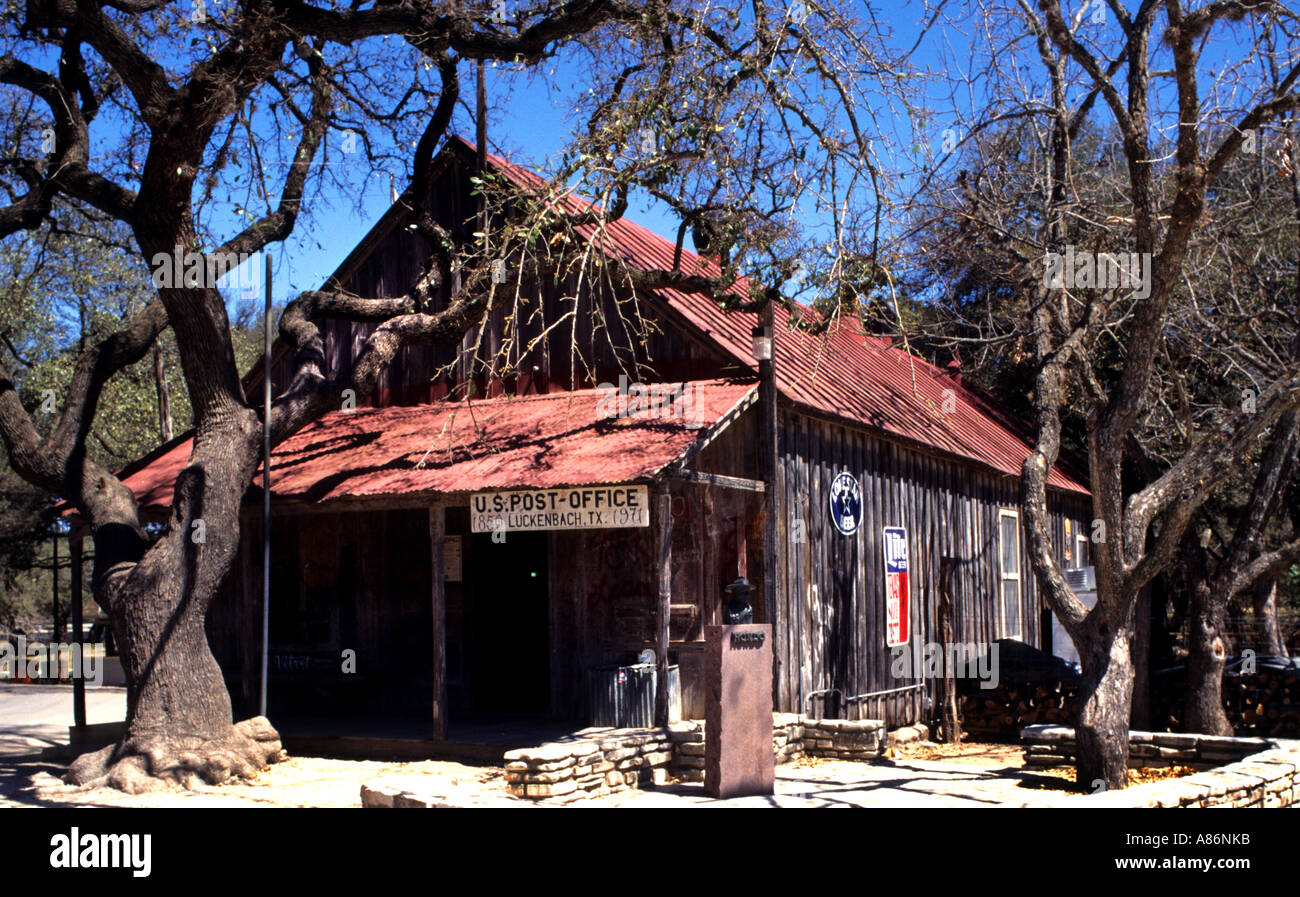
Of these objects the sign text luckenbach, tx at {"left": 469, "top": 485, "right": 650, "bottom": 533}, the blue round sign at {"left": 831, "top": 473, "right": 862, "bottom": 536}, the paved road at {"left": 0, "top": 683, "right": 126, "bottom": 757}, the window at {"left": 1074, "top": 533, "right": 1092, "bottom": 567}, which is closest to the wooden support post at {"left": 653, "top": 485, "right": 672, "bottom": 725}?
the sign text luckenbach, tx at {"left": 469, "top": 485, "right": 650, "bottom": 533}

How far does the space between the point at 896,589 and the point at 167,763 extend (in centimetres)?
898

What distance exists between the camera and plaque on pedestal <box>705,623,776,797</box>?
10.2 m

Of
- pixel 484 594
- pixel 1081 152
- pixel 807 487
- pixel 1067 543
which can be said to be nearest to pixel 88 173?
pixel 484 594

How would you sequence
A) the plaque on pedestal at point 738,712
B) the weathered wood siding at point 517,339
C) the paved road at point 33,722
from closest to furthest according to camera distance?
the plaque on pedestal at point 738,712, the paved road at point 33,722, the weathered wood siding at point 517,339

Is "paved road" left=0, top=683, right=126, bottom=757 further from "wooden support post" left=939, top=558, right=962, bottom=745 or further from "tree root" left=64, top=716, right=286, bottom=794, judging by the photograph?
"wooden support post" left=939, top=558, right=962, bottom=745

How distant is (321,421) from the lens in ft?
54.6

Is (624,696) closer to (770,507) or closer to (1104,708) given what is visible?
(770,507)

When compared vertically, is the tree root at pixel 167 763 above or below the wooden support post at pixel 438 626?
below

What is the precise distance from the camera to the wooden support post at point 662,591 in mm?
11688

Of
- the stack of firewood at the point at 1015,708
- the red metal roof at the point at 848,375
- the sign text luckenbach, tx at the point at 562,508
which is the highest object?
the red metal roof at the point at 848,375

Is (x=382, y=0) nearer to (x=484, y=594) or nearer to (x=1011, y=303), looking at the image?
(x=484, y=594)

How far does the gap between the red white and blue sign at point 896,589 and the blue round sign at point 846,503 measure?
0.87 m

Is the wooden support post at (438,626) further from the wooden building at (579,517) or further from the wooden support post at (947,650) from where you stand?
the wooden support post at (947,650)

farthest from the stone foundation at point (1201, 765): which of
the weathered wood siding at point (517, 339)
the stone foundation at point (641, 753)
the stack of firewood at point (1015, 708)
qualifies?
the weathered wood siding at point (517, 339)
